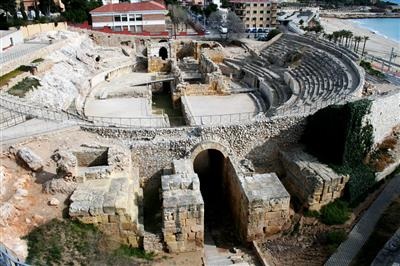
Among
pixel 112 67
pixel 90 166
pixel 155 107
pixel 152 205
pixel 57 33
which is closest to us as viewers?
pixel 90 166

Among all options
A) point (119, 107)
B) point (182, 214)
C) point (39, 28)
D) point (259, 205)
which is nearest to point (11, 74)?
point (119, 107)

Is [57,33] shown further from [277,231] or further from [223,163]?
[277,231]

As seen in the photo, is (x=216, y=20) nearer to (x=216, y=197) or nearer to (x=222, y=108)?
(x=222, y=108)

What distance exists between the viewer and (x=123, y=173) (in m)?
14.4

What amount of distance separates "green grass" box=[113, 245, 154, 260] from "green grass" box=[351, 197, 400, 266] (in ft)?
22.3

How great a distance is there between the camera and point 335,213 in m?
14.9

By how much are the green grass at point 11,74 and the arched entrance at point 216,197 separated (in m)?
12.6

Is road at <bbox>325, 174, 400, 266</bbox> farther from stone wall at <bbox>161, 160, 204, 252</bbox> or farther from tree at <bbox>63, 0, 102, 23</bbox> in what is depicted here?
tree at <bbox>63, 0, 102, 23</bbox>

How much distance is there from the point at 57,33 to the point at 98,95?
13.0m

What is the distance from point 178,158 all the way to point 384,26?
79.5 metres

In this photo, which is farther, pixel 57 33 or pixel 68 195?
pixel 57 33

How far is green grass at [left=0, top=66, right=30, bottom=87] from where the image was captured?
73.9 feet

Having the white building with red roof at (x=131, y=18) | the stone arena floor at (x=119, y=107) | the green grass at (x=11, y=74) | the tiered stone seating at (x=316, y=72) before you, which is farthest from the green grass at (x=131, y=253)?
the white building with red roof at (x=131, y=18)

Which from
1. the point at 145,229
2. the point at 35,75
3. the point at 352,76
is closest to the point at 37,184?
the point at 145,229
